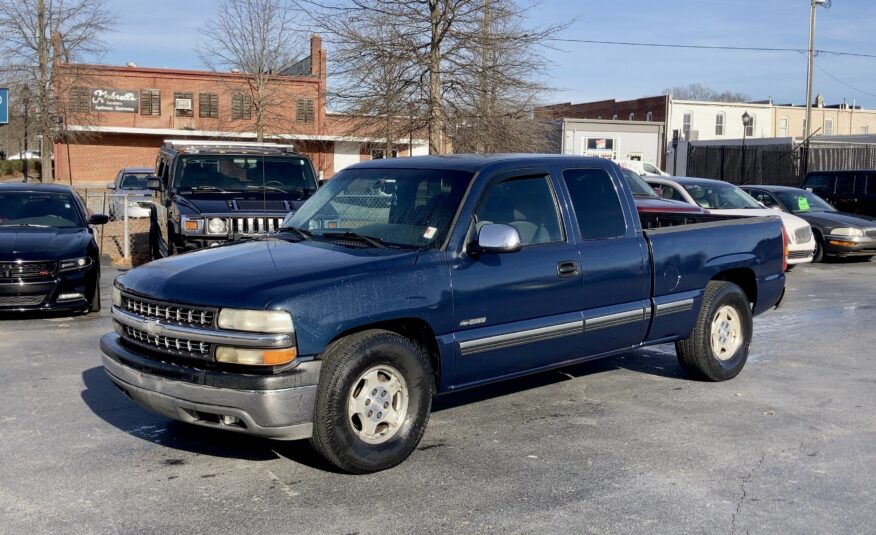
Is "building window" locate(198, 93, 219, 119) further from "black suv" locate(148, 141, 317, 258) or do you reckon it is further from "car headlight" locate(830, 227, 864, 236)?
"car headlight" locate(830, 227, 864, 236)

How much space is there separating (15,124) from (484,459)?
3016cm

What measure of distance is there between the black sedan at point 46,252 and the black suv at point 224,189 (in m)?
1.13

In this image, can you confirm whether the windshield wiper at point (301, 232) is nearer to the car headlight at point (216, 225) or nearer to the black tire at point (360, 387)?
the black tire at point (360, 387)

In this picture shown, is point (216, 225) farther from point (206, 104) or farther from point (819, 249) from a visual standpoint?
point (206, 104)

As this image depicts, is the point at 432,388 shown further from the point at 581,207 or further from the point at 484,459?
the point at 581,207

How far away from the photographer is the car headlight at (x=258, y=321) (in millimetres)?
4770

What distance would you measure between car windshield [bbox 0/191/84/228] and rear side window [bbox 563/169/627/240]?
24.3ft

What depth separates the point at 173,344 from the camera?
5113 mm

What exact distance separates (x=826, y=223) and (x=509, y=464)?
14.7 metres

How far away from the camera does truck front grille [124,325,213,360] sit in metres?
4.95

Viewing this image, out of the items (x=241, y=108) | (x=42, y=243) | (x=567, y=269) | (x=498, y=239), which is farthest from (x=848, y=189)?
(x=241, y=108)

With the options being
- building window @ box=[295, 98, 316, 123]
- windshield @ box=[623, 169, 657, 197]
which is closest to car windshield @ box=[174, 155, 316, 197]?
windshield @ box=[623, 169, 657, 197]

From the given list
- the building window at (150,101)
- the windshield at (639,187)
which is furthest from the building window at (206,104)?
the windshield at (639,187)

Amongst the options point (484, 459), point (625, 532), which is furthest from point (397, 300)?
point (625, 532)
